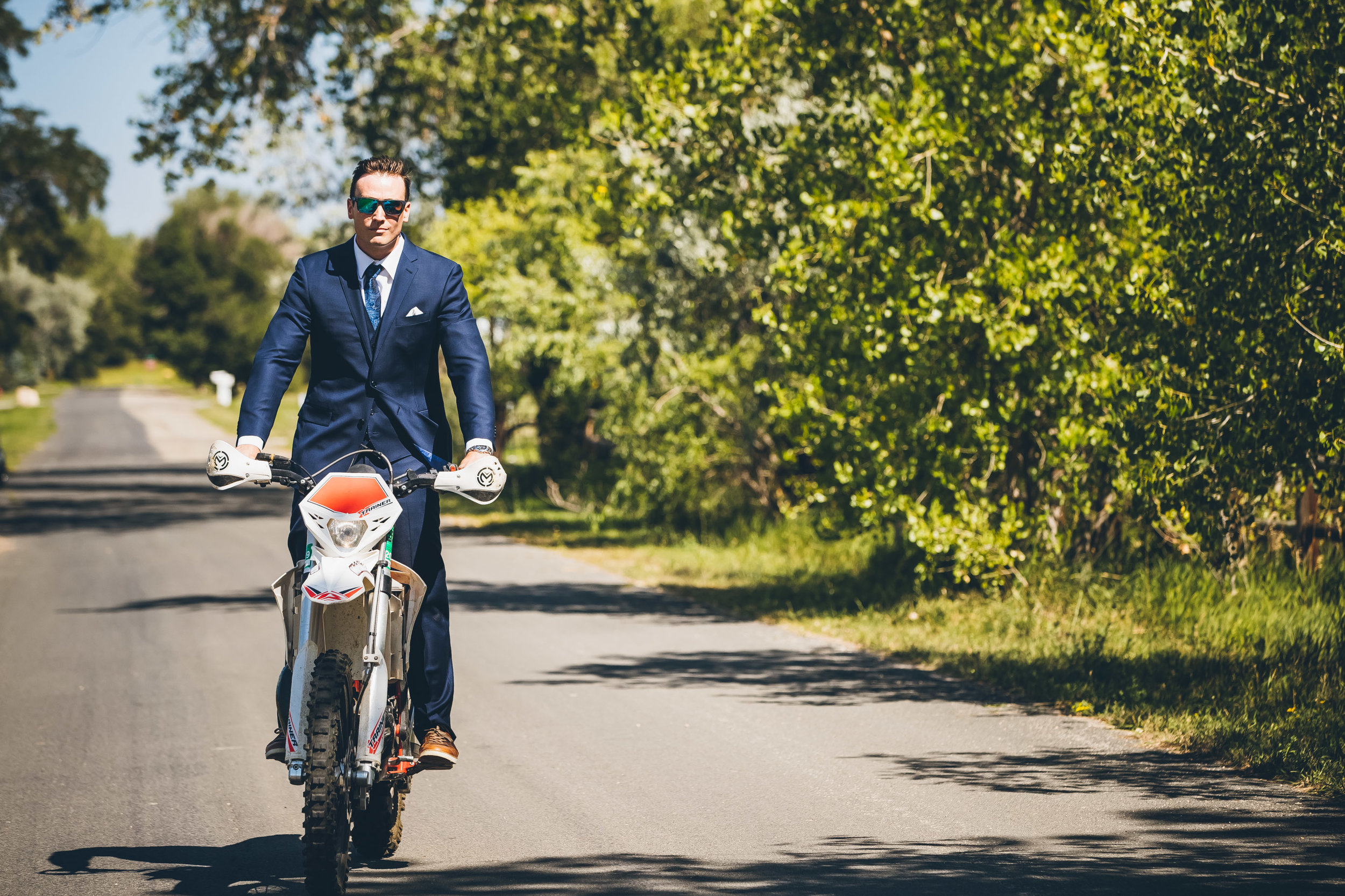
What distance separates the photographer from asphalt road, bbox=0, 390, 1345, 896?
15.1 ft

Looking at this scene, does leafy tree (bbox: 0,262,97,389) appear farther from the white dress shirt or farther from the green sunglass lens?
the green sunglass lens

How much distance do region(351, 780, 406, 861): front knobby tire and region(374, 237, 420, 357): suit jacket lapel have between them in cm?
151

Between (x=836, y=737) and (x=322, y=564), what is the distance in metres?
3.36

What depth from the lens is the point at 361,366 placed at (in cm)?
461

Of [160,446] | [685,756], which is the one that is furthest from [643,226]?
[160,446]

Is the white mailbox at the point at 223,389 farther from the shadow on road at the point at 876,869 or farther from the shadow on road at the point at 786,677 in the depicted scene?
the shadow on road at the point at 876,869

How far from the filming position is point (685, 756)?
632 cm

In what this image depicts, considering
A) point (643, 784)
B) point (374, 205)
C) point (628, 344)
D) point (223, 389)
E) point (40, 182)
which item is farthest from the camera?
point (223, 389)

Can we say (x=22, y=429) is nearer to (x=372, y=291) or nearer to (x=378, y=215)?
(x=372, y=291)

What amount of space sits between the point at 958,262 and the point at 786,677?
4.05 metres

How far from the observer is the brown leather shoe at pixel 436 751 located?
4.62 meters

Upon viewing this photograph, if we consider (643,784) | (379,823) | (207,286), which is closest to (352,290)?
(379,823)

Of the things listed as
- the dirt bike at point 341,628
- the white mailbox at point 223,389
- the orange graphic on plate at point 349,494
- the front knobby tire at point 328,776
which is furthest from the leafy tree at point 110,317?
the front knobby tire at point 328,776

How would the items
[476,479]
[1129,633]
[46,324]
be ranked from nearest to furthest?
[476,479]
[1129,633]
[46,324]
